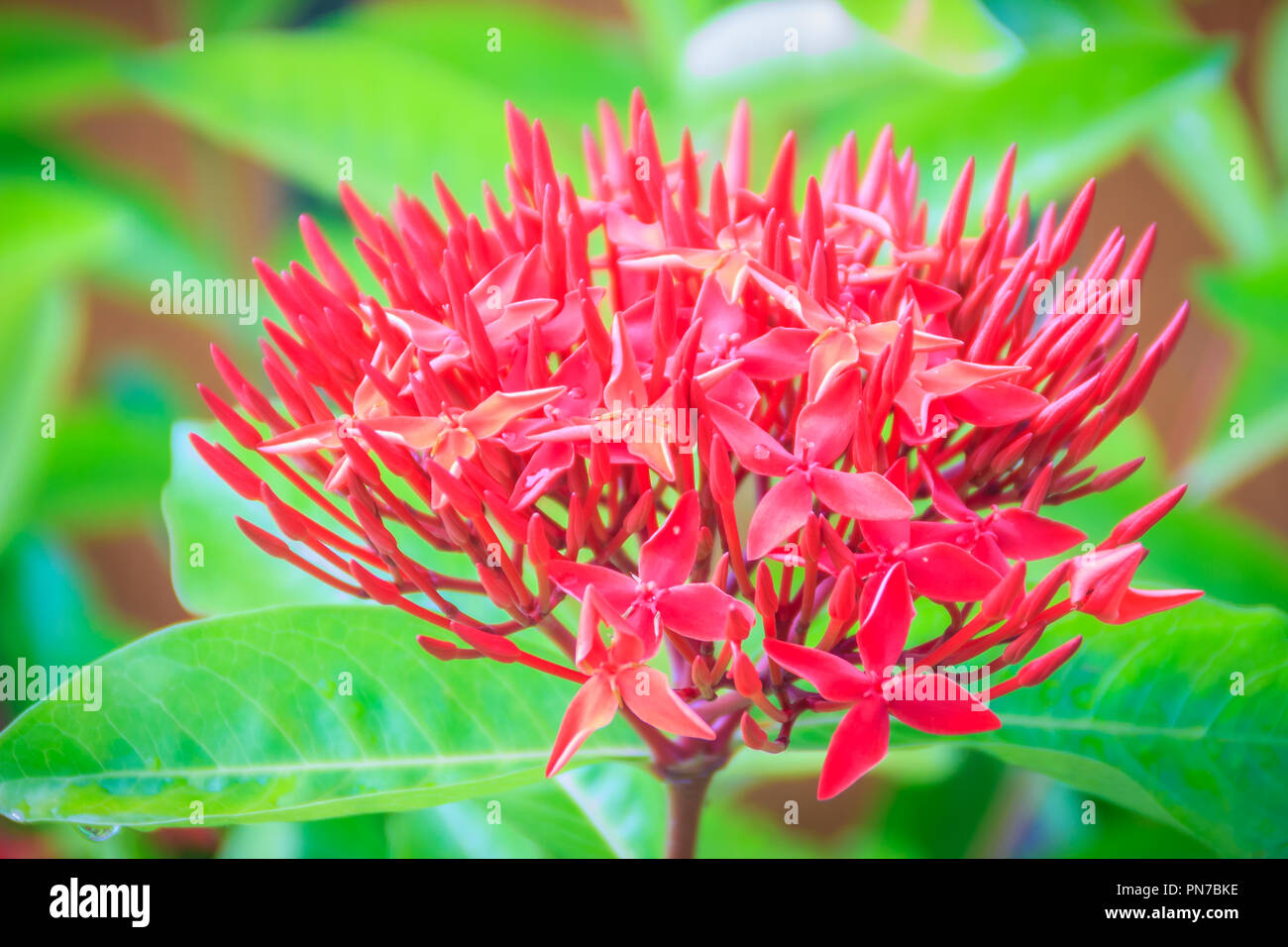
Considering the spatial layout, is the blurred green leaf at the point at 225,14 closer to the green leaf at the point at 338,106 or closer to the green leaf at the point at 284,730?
the green leaf at the point at 338,106

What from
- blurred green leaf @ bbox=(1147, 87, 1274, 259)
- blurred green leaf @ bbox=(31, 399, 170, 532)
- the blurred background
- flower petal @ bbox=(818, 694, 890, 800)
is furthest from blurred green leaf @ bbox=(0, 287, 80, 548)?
blurred green leaf @ bbox=(1147, 87, 1274, 259)

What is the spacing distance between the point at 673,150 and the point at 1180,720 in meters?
0.57

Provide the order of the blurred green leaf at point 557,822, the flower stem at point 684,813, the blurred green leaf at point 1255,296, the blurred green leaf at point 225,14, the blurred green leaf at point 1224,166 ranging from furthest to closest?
the blurred green leaf at point 225,14, the blurred green leaf at point 1224,166, the blurred green leaf at point 1255,296, the blurred green leaf at point 557,822, the flower stem at point 684,813

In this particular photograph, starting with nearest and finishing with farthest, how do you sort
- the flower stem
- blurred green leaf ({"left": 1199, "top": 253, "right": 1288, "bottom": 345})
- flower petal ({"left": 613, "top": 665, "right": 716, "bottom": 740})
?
1. flower petal ({"left": 613, "top": 665, "right": 716, "bottom": 740})
2. the flower stem
3. blurred green leaf ({"left": 1199, "top": 253, "right": 1288, "bottom": 345})

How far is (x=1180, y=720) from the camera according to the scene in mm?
472

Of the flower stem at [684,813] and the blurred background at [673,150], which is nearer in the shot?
the flower stem at [684,813]

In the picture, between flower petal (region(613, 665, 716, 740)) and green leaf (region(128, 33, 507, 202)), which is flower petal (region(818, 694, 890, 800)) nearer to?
flower petal (region(613, 665, 716, 740))

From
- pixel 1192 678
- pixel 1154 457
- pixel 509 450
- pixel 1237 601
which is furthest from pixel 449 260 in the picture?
pixel 1154 457

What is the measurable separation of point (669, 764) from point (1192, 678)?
23 centimetres

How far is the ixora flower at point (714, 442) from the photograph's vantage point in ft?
1.14

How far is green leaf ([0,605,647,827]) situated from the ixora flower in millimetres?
68

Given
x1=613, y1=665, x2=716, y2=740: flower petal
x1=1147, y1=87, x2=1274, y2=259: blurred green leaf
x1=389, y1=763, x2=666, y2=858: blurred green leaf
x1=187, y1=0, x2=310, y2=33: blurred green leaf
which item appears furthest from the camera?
x1=187, y1=0, x2=310, y2=33: blurred green leaf

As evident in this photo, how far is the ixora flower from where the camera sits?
35 cm

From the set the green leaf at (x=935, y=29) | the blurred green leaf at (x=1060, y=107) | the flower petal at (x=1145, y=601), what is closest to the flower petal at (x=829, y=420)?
the flower petal at (x=1145, y=601)
